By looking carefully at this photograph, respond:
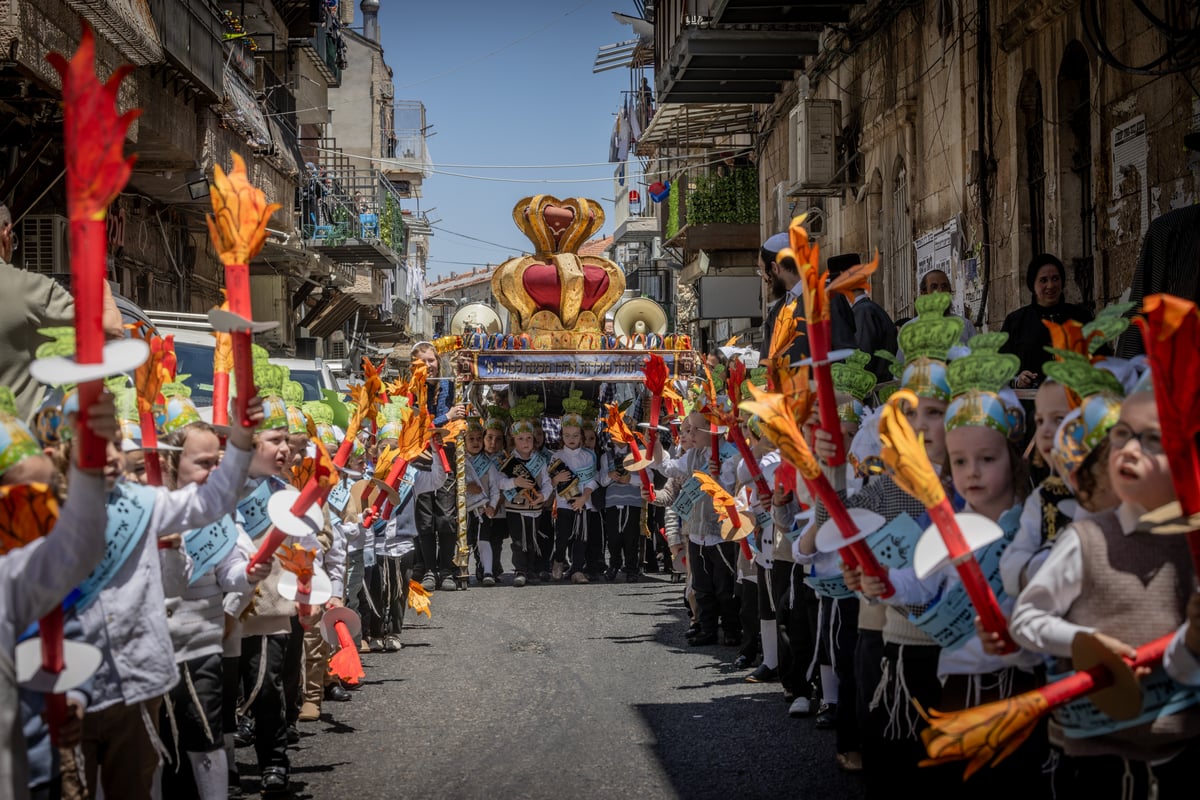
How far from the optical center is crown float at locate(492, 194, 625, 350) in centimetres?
1855

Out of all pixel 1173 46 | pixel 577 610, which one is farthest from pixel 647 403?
pixel 1173 46

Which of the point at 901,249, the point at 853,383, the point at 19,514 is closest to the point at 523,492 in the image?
the point at 901,249

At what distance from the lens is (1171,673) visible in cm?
386

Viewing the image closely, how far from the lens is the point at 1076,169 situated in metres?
12.0

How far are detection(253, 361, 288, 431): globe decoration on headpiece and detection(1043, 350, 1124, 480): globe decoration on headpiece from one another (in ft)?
10.8

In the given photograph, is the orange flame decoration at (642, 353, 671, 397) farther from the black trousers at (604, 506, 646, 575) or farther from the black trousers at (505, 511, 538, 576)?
the black trousers at (505, 511, 538, 576)

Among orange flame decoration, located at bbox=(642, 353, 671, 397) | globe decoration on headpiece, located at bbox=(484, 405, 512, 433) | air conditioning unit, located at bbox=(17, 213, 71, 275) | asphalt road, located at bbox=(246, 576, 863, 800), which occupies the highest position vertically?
air conditioning unit, located at bbox=(17, 213, 71, 275)

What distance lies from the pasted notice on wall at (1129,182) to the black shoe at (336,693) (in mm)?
5815

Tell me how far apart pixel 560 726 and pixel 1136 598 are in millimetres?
4803

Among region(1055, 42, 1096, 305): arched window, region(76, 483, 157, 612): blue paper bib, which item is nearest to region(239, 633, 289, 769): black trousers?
region(76, 483, 157, 612): blue paper bib

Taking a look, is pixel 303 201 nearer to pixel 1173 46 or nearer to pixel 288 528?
pixel 1173 46

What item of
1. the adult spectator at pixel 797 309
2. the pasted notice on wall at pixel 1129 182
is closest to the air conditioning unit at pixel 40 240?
the adult spectator at pixel 797 309

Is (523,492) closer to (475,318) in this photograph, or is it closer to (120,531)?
(475,318)

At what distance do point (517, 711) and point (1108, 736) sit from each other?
16.9ft
